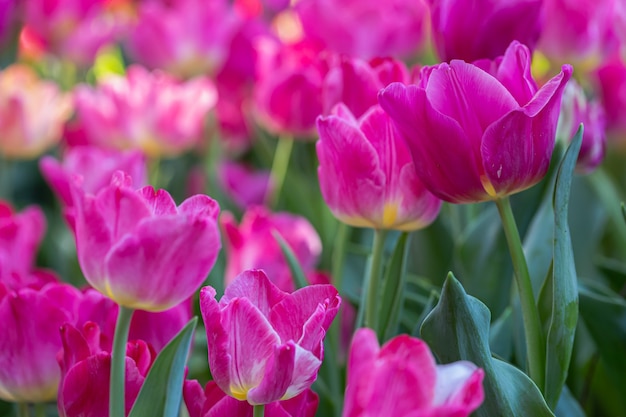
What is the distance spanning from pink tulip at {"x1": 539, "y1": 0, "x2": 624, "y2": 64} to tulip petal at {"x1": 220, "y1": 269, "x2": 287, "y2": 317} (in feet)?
1.66

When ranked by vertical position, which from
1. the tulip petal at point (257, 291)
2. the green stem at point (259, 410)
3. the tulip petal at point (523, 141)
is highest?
the tulip petal at point (523, 141)

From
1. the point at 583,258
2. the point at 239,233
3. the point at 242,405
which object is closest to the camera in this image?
the point at 242,405

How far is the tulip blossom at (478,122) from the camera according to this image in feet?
1.50

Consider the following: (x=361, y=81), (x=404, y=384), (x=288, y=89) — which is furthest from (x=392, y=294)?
(x=288, y=89)

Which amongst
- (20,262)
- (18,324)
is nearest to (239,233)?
(20,262)

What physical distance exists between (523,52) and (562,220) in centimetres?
9

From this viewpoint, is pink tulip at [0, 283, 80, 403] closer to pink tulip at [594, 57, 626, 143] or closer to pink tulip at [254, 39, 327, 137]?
pink tulip at [254, 39, 327, 137]

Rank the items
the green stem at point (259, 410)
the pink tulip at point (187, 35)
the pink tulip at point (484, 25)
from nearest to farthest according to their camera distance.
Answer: the green stem at point (259, 410), the pink tulip at point (484, 25), the pink tulip at point (187, 35)

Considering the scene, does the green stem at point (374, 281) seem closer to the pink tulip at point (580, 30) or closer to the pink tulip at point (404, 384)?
the pink tulip at point (404, 384)

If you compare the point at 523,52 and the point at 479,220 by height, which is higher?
the point at 523,52

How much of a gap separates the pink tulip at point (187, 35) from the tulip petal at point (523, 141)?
32.9 inches

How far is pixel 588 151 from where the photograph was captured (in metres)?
0.67

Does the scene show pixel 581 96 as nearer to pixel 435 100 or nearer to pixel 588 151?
pixel 588 151

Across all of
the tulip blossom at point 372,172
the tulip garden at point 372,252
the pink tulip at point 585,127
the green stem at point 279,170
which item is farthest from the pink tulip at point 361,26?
the tulip blossom at point 372,172
